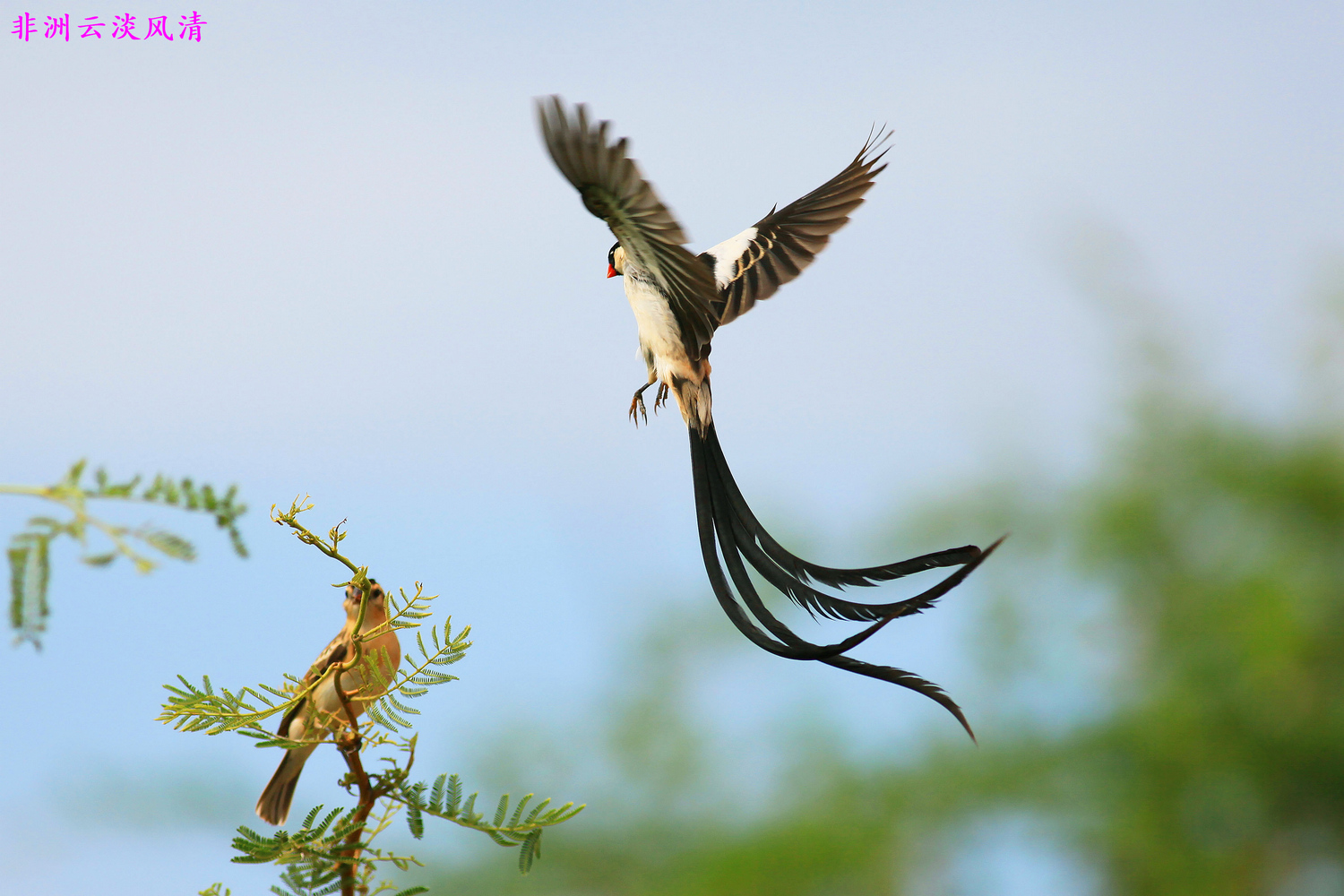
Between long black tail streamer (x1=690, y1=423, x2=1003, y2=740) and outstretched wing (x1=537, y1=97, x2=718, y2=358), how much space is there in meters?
0.10

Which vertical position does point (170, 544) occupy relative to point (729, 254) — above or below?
below

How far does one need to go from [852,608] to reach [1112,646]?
365 cm

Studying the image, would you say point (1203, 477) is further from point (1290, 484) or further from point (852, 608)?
point (852, 608)

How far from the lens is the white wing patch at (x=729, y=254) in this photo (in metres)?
0.90

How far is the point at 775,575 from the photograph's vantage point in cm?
66

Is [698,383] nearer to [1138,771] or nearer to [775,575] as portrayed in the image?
[775,575]

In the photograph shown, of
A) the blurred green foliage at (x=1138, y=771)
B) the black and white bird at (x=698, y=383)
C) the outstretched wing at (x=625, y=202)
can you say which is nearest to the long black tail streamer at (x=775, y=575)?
the black and white bird at (x=698, y=383)

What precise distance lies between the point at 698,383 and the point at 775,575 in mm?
158

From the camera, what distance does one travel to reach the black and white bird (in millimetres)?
571

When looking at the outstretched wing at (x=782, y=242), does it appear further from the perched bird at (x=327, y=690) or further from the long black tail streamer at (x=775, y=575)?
the perched bird at (x=327, y=690)

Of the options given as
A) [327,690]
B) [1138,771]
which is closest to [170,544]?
[327,690]

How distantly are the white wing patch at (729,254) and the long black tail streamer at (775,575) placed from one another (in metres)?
0.23

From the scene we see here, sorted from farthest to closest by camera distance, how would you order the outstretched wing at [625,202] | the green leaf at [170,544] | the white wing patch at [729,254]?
the white wing patch at [729,254]
the outstretched wing at [625,202]
the green leaf at [170,544]

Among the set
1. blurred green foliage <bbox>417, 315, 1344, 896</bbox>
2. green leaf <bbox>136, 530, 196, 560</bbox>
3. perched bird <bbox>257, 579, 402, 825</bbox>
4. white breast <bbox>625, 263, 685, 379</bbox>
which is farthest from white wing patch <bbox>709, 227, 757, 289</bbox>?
blurred green foliage <bbox>417, 315, 1344, 896</bbox>
